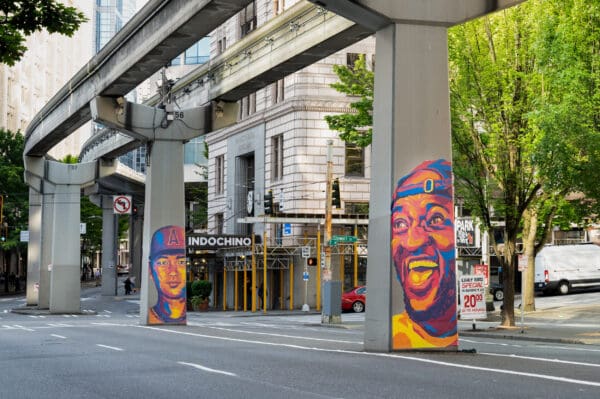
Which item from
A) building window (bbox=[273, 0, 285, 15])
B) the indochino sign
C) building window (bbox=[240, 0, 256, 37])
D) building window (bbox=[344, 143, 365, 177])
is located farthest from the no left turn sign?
building window (bbox=[344, 143, 365, 177])

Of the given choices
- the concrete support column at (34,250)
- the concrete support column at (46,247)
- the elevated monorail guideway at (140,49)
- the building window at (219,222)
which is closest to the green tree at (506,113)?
the elevated monorail guideway at (140,49)

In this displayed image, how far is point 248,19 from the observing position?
6016cm

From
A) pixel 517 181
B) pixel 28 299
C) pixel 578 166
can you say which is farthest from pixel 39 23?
pixel 28 299

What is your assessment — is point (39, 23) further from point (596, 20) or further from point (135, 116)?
point (135, 116)

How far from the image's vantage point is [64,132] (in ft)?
170

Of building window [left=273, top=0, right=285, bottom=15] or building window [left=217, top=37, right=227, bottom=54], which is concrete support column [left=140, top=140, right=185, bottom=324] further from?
building window [left=217, top=37, right=227, bottom=54]

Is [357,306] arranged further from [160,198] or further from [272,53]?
[272,53]

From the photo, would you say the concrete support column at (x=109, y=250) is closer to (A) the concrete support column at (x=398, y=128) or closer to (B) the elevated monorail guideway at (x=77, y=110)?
(B) the elevated monorail guideway at (x=77, y=110)

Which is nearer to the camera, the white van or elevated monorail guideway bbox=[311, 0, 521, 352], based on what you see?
elevated monorail guideway bbox=[311, 0, 521, 352]

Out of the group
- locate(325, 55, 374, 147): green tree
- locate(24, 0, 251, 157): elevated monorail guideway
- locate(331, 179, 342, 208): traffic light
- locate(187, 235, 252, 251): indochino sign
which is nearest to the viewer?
locate(24, 0, 251, 157): elevated monorail guideway

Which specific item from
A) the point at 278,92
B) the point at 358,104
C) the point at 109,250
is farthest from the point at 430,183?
the point at 109,250

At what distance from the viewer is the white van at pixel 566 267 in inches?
2154

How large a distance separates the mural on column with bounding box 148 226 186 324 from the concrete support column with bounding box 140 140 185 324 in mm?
173

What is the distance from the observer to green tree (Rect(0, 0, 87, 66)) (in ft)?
50.0
